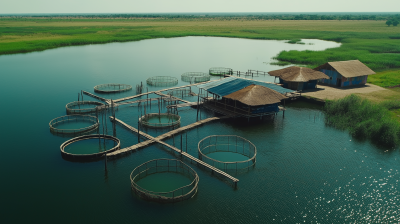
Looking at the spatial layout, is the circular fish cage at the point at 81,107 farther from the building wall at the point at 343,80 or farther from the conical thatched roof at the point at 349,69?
the conical thatched roof at the point at 349,69

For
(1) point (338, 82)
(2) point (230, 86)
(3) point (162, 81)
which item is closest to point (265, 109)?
(2) point (230, 86)

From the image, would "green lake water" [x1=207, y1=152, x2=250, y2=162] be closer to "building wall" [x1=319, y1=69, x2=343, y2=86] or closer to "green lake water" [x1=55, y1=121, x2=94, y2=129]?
"green lake water" [x1=55, y1=121, x2=94, y2=129]

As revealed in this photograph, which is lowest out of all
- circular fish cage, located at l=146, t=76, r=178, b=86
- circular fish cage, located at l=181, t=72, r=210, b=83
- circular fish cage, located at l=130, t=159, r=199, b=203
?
circular fish cage, located at l=130, t=159, r=199, b=203

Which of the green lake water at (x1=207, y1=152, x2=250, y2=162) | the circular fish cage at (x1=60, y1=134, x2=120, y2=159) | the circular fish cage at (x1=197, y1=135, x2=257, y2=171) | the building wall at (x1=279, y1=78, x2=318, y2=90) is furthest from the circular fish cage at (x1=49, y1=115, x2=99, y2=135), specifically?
the building wall at (x1=279, y1=78, x2=318, y2=90)

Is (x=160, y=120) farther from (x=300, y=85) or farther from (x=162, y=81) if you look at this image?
(x=300, y=85)

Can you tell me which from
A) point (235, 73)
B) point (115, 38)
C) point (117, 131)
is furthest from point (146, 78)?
point (115, 38)

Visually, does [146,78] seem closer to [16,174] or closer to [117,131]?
[117,131]
